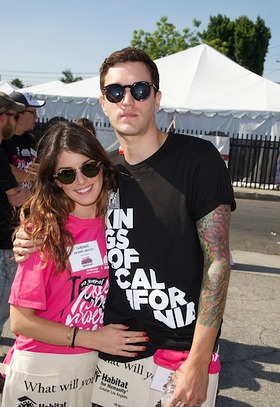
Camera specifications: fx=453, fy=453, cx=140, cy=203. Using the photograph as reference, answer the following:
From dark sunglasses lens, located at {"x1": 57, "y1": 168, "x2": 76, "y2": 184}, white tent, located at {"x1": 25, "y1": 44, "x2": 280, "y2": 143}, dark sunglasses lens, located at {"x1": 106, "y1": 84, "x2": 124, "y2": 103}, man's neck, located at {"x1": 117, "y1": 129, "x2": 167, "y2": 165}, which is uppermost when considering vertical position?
white tent, located at {"x1": 25, "y1": 44, "x2": 280, "y2": 143}

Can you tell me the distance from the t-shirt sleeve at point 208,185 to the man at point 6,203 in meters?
2.06

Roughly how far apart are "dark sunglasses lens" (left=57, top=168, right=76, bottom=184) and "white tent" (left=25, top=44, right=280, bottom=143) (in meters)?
12.4

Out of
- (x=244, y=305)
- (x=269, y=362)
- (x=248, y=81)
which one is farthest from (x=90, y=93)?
(x=269, y=362)

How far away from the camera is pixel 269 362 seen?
12.5 ft

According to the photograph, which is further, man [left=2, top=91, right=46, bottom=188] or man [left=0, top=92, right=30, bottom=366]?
man [left=2, top=91, right=46, bottom=188]

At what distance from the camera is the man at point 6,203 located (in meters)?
3.41

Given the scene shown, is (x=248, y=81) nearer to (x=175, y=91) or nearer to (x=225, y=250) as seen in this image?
(x=175, y=91)

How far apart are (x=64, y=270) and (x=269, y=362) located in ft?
8.92

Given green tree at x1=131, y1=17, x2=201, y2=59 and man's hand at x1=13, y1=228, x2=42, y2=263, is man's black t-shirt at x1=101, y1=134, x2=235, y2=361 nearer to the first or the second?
man's hand at x1=13, y1=228, x2=42, y2=263

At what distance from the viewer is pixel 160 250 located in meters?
1.70

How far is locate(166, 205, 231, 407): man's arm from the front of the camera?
1.57 metres

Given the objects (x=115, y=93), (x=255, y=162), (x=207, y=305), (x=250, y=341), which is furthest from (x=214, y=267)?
(x=255, y=162)

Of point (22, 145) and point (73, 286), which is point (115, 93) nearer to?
point (73, 286)

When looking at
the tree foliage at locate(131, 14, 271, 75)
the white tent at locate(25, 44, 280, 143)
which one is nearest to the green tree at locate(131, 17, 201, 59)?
the tree foliage at locate(131, 14, 271, 75)
